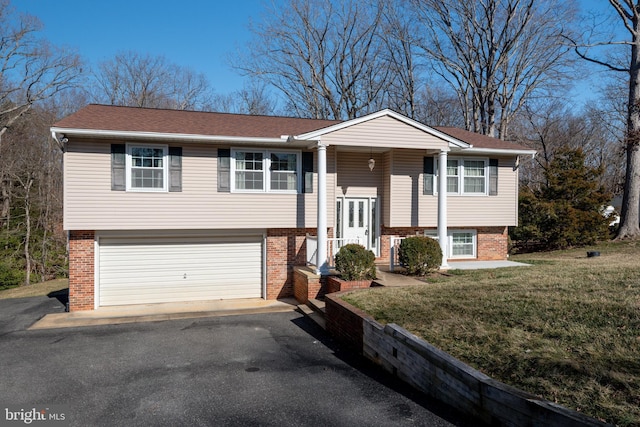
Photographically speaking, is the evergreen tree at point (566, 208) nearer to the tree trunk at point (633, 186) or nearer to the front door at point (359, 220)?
the tree trunk at point (633, 186)

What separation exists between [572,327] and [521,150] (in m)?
9.24

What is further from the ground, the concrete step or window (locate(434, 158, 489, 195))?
window (locate(434, 158, 489, 195))

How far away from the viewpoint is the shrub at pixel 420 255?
1100 cm

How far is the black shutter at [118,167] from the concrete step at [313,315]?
5367 millimetres

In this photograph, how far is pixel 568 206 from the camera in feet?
60.8

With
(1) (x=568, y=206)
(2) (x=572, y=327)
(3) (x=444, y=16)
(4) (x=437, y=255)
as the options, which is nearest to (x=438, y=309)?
(2) (x=572, y=327)

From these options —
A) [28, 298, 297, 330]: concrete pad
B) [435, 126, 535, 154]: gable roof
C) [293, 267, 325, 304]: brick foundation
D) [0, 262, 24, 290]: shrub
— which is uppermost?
[435, 126, 535, 154]: gable roof

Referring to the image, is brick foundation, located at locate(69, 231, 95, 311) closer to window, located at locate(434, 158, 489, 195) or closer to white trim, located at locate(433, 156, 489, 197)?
white trim, located at locate(433, 156, 489, 197)

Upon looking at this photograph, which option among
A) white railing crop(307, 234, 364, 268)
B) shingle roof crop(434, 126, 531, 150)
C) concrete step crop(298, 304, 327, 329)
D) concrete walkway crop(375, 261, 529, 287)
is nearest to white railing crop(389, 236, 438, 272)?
concrete walkway crop(375, 261, 529, 287)

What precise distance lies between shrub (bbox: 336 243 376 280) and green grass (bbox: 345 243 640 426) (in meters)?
1.25

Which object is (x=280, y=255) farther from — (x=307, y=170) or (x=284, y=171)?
(x=307, y=170)

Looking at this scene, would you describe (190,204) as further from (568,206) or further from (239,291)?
(568,206)

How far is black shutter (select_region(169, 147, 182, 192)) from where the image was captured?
38.1 feet

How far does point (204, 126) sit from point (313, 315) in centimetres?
593
